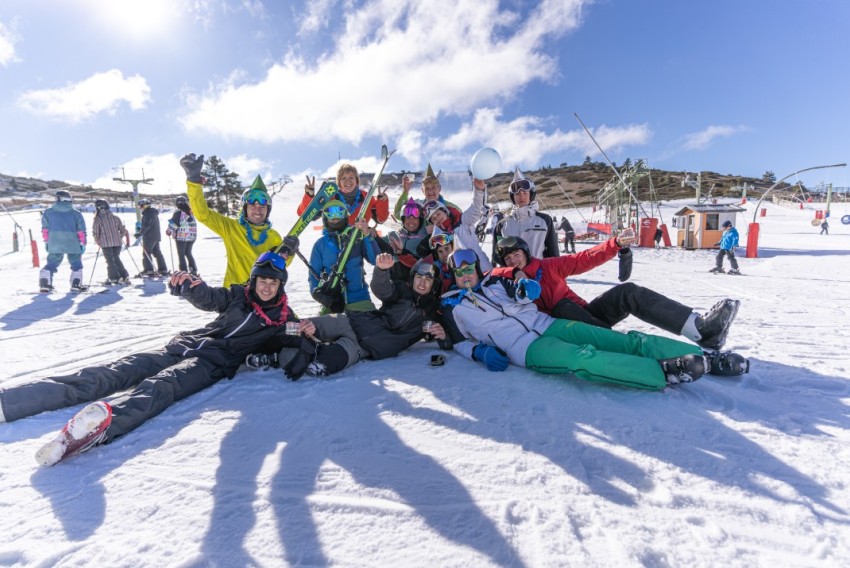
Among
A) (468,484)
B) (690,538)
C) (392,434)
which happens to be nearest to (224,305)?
(392,434)

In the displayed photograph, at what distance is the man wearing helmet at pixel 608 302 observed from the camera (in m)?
2.89

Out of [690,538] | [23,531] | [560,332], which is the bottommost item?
[690,538]

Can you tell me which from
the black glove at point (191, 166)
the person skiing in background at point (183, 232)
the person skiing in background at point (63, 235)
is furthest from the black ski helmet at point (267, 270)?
the person skiing in background at point (63, 235)

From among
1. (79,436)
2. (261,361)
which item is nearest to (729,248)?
(261,361)

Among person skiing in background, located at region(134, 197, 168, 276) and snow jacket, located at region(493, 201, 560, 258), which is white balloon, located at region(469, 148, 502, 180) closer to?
snow jacket, located at region(493, 201, 560, 258)

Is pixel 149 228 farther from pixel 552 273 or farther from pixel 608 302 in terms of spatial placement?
pixel 608 302

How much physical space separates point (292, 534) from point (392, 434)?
80 cm

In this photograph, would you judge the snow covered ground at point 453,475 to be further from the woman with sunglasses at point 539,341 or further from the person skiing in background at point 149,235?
the person skiing in background at point 149,235

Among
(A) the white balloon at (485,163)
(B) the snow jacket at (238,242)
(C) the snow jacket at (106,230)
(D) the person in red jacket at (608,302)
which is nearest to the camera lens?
(D) the person in red jacket at (608,302)

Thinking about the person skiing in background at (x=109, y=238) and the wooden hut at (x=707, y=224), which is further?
the wooden hut at (x=707, y=224)

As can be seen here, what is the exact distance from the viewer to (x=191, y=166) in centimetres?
360

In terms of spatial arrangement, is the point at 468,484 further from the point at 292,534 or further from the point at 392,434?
the point at 292,534

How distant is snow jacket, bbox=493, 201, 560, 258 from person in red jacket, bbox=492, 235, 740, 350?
557 mm

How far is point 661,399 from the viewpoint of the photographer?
2.51 m
